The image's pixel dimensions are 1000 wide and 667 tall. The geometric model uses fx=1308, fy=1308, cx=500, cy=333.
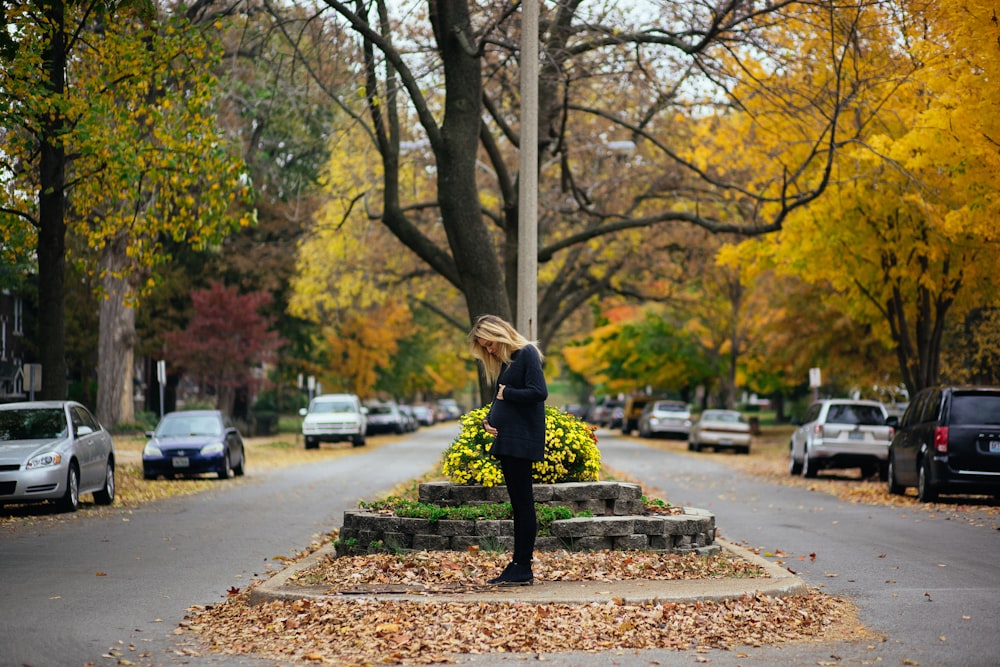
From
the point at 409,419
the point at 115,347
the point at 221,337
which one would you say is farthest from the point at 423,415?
the point at 115,347

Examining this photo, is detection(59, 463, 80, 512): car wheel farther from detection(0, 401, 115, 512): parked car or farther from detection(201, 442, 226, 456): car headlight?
detection(201, 442, 226, 456): car headlight

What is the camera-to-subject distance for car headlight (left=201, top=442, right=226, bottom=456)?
88.7ft

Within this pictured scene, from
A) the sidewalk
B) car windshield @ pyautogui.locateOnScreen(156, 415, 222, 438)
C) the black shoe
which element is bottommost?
the sidewalk

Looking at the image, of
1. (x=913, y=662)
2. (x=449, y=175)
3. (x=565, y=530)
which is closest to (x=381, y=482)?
(x=449, y=175)

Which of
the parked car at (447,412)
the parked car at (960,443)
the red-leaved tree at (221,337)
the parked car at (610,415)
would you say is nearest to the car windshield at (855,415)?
the parked car at (960,443)

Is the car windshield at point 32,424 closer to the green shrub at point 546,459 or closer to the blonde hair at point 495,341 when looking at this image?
the green shrub at point 546,459

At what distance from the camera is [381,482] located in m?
26.1

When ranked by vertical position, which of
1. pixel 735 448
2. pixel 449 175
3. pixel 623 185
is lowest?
pixel 735 448

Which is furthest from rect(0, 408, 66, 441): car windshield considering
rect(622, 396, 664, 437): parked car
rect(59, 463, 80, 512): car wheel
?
rect(622, 396, 664, 437): parked car

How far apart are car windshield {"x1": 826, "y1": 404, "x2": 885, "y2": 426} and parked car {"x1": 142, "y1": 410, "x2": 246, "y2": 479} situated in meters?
12.7

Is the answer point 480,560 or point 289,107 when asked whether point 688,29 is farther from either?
point 480,560

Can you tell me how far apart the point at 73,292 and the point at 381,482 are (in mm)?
→ 28058

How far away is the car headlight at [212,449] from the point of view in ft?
88.7

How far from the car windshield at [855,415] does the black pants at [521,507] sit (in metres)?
18.9
